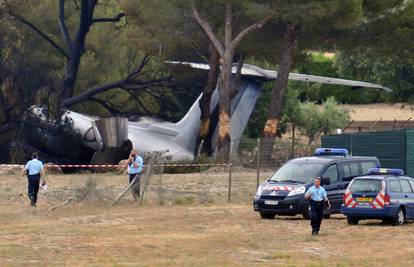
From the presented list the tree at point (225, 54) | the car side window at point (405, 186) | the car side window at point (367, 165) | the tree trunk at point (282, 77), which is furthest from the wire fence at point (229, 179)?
the tree trunk at point (282, 77)

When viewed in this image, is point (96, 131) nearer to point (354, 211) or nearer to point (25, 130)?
point (25, 130)

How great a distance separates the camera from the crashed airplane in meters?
47.4

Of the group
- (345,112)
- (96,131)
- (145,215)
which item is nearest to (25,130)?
(96,131)

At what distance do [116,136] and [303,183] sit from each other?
64.1 ft

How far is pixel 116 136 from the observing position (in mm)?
47094

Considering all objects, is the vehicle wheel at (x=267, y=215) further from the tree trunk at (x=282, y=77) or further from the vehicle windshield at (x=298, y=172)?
the tree trunk at (x=282, y=77)

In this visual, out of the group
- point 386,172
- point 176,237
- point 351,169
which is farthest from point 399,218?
point 176,237

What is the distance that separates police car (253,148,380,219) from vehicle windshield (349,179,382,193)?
1.82 meters

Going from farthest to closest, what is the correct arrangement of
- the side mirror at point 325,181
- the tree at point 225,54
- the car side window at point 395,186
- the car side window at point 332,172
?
the tree at point 225,54, the car side window at point 332,172, the side mirror at point 325,181, the car side window at point 395,186

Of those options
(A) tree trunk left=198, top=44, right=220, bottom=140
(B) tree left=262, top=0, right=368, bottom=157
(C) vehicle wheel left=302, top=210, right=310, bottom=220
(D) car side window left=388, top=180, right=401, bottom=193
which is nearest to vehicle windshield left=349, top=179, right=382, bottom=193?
(D) car side window left=388, top=180, right=401, bottom=193

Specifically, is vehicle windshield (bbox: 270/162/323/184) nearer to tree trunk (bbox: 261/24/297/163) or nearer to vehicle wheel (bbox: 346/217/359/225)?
vehicle wheel (bbox: 346/217/359/225)

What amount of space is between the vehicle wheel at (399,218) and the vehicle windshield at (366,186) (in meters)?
0.80

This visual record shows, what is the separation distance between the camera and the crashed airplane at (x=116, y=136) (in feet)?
156

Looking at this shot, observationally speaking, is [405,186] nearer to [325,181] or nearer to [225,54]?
[325,181]
